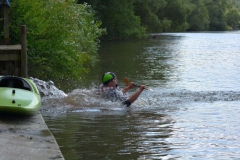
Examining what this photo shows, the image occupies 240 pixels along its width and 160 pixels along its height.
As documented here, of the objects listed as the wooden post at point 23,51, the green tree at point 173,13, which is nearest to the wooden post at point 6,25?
the wooden post at point 23,51

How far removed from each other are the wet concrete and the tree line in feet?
128

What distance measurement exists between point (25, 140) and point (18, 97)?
2.11m

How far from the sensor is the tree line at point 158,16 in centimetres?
5459

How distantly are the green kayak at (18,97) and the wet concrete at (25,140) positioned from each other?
20cm

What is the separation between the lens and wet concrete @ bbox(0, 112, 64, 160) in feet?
25.7

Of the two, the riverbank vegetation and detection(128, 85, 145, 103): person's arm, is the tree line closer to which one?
the riverbank vegetation

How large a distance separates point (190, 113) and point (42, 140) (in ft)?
18.0

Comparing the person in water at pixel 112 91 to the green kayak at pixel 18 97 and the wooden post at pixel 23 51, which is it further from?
the green kayak at pixel 18 97

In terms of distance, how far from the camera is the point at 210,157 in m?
9.09

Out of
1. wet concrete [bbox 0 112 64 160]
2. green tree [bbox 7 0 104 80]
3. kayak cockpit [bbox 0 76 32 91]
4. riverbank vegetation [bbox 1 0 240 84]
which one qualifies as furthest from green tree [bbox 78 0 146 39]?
wet concrete [bbox 0 112 64 160]

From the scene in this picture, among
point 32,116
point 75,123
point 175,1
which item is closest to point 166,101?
point 75,123

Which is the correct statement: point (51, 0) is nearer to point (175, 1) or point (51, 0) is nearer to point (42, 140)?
point (42, 140)

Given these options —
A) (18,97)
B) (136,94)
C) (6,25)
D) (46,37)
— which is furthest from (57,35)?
(18,97)

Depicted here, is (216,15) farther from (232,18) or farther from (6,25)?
(6,25)
